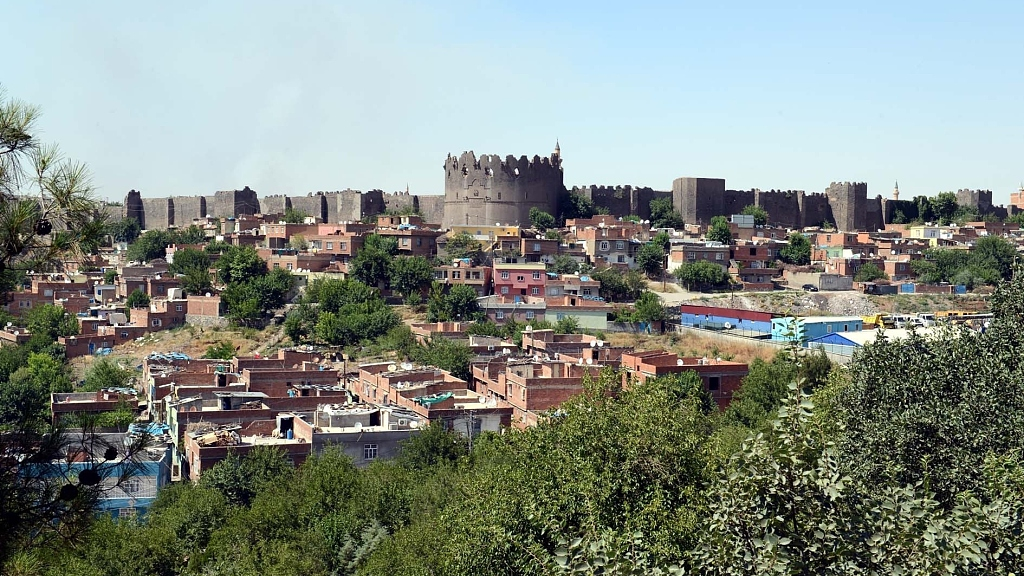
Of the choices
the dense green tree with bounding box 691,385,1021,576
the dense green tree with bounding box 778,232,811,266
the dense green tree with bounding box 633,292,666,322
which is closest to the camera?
the dense green tree with bounding box 691,385,1021,576

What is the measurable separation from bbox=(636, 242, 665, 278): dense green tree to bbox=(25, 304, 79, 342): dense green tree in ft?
44.4

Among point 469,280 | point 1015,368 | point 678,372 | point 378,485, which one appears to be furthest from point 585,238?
point 1015,368

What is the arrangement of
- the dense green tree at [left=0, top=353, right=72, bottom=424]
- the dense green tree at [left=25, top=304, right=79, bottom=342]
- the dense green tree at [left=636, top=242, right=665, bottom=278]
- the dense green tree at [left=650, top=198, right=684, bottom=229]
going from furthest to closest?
1. the dense green tree at [left=650, top=198, right=684, bottom=229]
2. the dense green tree at [left=636, top=242, right=665, bottom=278]
3. the dense green tree at [left=25, top=304, right=79, bottom=342]
4. the dense green tree at [left=0, top=353, right=72, bottom=424]

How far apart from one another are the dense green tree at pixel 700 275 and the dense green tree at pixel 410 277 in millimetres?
6181

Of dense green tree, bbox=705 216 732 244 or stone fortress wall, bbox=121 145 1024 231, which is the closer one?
dense green tree, bbox=705 216 732 244

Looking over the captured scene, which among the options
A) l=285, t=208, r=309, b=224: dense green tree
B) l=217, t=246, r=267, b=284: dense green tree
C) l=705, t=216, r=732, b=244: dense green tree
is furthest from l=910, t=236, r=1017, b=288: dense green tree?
l=285, t=208, r=309, b=224: dense green tree

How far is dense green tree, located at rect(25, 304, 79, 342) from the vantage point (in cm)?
2641

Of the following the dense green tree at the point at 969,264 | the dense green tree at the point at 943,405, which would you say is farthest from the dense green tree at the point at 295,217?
the dense green tree at the point at 943,405

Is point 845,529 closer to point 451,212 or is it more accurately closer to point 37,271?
point 37,271

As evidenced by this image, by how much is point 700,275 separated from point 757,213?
32.9 feet

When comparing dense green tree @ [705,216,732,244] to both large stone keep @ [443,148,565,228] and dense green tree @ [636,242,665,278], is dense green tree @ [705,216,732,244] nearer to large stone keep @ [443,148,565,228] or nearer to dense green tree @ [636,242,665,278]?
dense green tree @ [636,242,665,278]

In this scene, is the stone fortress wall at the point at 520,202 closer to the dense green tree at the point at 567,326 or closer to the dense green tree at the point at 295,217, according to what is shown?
the dense green tree at the point at 295,217

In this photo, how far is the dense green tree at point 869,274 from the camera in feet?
101

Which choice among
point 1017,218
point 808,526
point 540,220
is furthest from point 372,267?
point 808,526
